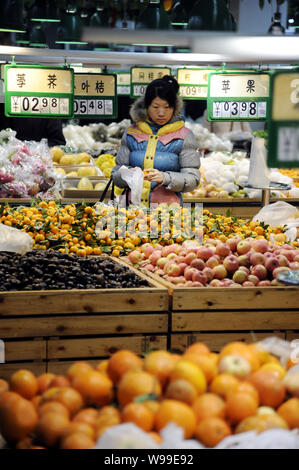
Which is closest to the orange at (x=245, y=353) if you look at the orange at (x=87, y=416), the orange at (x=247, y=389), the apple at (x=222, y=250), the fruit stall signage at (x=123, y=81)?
the orange at (x=247, y=389)

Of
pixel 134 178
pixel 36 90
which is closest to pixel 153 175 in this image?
pixel 134 178

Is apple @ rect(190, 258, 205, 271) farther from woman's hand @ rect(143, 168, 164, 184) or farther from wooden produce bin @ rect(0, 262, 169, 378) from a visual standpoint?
woman's hand @ rect(143, 168, 164, 184)

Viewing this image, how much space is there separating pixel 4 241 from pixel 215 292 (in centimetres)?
146

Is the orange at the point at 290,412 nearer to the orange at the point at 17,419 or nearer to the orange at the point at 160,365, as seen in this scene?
the orange at the point at 160,365

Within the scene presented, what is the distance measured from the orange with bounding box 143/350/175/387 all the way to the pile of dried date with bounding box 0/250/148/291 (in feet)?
6.07

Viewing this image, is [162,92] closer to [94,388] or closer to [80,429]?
[94,388]

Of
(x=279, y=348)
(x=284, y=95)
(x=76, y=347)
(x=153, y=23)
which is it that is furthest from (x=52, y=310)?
(x=153, y=23)

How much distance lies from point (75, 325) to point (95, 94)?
636 cm

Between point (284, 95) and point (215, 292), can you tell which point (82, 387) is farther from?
point (215, 292)

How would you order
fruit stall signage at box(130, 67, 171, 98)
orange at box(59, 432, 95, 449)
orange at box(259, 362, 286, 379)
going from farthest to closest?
fruit stall signage at box(130, 67, 171, 98), orange at box(259, 362, 286, 379), orange at box(59, 432, 95, 449)

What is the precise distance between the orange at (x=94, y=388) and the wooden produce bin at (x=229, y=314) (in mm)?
1885

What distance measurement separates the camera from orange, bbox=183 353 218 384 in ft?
6.11

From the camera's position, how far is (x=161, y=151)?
18.2 ft

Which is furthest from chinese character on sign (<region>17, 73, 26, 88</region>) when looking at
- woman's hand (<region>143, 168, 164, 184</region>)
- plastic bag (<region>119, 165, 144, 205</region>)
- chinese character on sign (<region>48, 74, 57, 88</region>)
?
woman's hand (<region>143, 168, 164, 184</region>)
